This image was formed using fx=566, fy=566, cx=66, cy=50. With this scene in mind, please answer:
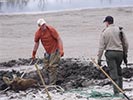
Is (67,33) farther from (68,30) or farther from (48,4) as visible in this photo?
(48,4)

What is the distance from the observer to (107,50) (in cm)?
1282

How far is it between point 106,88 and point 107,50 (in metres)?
1.49

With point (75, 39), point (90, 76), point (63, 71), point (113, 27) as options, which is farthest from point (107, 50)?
point (75, 39)

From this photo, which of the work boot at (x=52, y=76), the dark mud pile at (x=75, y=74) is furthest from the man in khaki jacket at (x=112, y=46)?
the work boot at (x=52, y=76)

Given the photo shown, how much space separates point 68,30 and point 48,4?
72.4 ft

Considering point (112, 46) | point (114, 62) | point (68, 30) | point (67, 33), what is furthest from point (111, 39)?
point (68, 30)

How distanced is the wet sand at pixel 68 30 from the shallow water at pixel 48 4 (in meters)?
6.84

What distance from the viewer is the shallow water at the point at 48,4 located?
53647 millimetres

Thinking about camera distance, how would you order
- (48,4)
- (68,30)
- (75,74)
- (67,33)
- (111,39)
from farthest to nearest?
(48,4) < (68,30) < (67,33) < (75,74) < (111,39)

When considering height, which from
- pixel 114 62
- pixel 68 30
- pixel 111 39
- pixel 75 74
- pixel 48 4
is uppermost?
pixel 111 39

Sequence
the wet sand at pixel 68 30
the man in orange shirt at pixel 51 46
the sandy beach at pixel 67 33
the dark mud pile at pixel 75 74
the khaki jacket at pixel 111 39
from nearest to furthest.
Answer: the khaki jacket at pixel 111 39, the sandy beach at pixel 67 33, the man in orange shirt at pixel 51 46, the dark mud pile at pixel 75 74, the wet sand at pixel 68 30

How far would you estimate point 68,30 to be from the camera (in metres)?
34.8

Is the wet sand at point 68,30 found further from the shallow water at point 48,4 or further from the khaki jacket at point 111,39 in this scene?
the khaki jacket at point 111,39

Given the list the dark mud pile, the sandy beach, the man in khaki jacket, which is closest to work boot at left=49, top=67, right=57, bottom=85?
the dark mud pile
